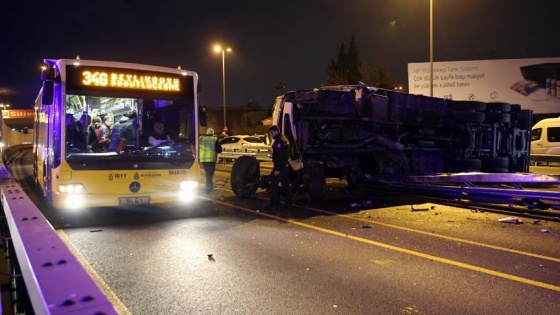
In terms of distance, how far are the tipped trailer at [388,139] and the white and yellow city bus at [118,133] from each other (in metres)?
2.71

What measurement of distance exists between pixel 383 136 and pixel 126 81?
20.6 ft

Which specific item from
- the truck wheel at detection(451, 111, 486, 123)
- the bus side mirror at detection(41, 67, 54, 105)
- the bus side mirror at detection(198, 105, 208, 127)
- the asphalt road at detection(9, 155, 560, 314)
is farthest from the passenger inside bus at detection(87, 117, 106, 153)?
the truck wheel at detection(451, 111, 486, 123)

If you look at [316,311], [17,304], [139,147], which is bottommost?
[316,311]

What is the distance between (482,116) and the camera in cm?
1288

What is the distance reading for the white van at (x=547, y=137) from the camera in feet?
71.3

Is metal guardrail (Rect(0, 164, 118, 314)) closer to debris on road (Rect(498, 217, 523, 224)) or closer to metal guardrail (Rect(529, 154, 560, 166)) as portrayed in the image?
debris on road (Rect(498, 217, 523, 224))

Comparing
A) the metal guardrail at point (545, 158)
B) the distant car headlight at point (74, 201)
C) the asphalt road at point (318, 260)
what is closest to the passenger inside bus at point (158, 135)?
the asphalt road at point (318, 260)

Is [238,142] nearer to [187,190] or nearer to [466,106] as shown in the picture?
[466,106]

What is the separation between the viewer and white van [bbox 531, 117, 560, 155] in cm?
2172

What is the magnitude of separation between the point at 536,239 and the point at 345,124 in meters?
5.24

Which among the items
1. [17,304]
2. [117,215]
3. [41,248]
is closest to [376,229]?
[117,215]

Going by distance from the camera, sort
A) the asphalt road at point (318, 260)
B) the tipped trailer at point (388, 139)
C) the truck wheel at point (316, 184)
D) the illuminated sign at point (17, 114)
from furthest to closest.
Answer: the illuminated sign at point (17, 114) → the tipped trailer at point (388, 139) → the truck wheel at point (316, 184) → the asphalt road at point (318, 260)

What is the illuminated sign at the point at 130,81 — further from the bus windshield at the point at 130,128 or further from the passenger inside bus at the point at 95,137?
the passenger inside bus at the point at 95,137

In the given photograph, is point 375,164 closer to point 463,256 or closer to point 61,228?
point 463,256
